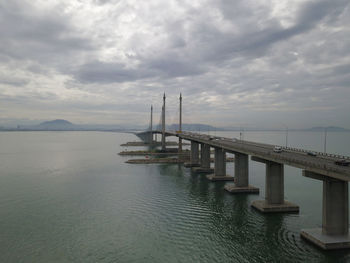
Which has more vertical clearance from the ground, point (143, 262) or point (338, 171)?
point (338, 171)

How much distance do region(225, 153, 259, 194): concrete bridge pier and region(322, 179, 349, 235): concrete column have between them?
1981cm

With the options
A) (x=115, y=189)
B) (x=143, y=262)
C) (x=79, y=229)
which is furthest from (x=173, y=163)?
(x=143, y=262)

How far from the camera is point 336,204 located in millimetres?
23469

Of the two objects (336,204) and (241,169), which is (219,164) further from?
(336,204)

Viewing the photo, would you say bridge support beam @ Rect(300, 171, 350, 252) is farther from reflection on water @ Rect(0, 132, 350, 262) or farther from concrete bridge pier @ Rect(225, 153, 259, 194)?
concrete bridge pier @ Rect(225, 153, 259, 194)

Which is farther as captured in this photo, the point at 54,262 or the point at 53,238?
the point at 53,238

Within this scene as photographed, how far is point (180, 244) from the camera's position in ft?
81.7

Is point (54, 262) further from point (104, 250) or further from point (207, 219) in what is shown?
point (207, 219)

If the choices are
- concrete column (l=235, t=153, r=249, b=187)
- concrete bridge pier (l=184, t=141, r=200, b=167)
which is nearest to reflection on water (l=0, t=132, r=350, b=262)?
concrete column (l=235, t=153, r=249, b=187)

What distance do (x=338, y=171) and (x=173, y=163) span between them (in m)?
61.6

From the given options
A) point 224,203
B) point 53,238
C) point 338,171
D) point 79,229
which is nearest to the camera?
point 338,171

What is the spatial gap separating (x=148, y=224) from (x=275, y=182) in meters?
16.8

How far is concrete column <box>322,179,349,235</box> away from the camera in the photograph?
23.4m

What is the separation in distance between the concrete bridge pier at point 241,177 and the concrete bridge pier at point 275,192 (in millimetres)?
9442
